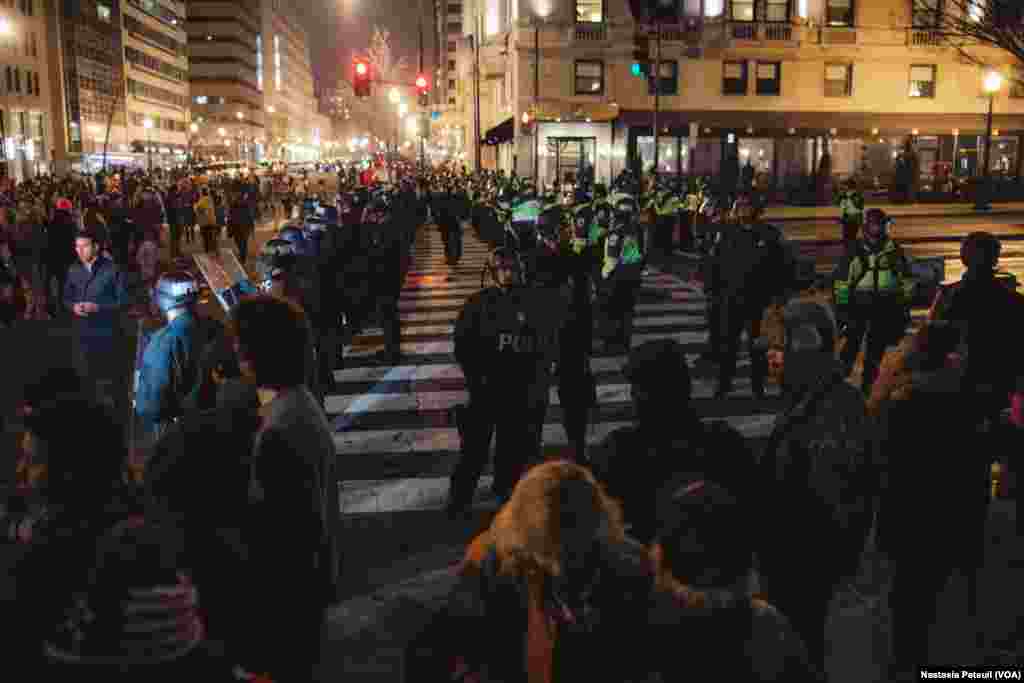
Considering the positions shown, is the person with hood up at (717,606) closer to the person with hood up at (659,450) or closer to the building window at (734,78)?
the person with hood up at (659,450)

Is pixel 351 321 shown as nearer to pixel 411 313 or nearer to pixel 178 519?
pixel 411 313

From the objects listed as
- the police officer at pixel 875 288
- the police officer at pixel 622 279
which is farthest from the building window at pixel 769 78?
the police officer at pixel 875 288

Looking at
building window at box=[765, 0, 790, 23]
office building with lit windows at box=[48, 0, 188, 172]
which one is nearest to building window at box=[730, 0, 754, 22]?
building window at box=[765, 0, 790, 23]

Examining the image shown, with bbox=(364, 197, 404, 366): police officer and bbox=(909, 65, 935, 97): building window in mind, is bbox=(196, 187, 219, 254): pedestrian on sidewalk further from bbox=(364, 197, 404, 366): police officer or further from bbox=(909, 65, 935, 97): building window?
bbox=(909, 65, 935, 97): building window

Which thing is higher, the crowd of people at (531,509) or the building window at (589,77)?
the building window at (589,77)

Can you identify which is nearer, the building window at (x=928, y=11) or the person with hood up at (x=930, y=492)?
the person with hood up at (x=930, y=492)

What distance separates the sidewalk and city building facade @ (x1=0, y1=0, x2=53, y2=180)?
53487 millimetres

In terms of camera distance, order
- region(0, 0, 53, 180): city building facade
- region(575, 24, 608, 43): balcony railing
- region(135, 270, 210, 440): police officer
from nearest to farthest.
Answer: region(135, 270, 210, 440): police officer
region(575, 24, 608, 43): balcony railing
region(0, 0, 53, 180): city building facade

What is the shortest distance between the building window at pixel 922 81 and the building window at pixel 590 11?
617 inches

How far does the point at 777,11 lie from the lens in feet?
158

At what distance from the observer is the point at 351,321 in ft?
47.1

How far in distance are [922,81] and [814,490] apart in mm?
51342

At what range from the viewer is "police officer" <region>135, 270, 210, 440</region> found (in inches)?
231

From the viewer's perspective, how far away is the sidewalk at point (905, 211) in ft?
121
